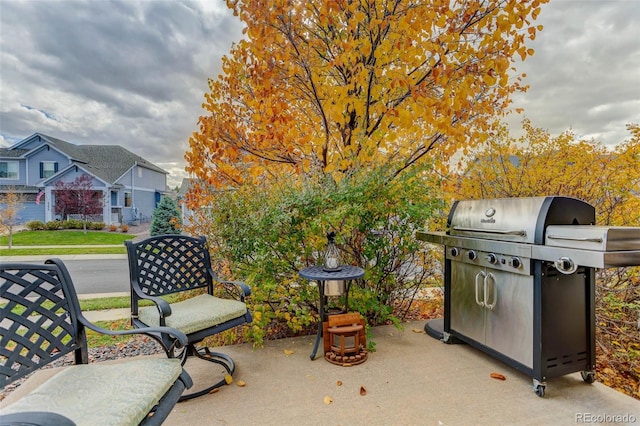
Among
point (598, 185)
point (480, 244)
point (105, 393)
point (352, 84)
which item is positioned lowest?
point (105, 393)

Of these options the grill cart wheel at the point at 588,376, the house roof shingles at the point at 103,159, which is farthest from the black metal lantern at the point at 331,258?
the house roof shingles at the point at 103,159

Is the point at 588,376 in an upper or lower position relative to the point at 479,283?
lower

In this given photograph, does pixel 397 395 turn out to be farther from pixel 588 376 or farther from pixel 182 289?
pixel 182 289

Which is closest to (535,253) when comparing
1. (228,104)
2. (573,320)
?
(573,320)

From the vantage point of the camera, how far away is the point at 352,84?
114 inches

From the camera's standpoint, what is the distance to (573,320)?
208cm

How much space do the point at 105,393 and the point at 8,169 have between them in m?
6.17

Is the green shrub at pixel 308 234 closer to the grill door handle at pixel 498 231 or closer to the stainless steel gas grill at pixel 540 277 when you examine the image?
the grill door handle at pixel 498 231

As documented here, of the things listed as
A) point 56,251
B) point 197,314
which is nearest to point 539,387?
point 197,314

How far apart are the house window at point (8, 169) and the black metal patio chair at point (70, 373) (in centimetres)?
539

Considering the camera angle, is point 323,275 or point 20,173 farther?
point 20,173

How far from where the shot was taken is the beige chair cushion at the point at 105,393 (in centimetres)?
109

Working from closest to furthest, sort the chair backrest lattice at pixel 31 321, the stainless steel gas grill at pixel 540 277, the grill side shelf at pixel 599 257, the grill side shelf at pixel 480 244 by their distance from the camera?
the chair backrest lattice at pixel 31 321
the grill side shelf at pixel 599 257
the stainless steel gas grill at pixel 540 277
the grill side shelf at pixel 480 244

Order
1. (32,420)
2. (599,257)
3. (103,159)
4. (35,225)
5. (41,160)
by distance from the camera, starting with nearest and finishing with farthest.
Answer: (32,420), (599,257), (35,225), (41,160), (103,159)
